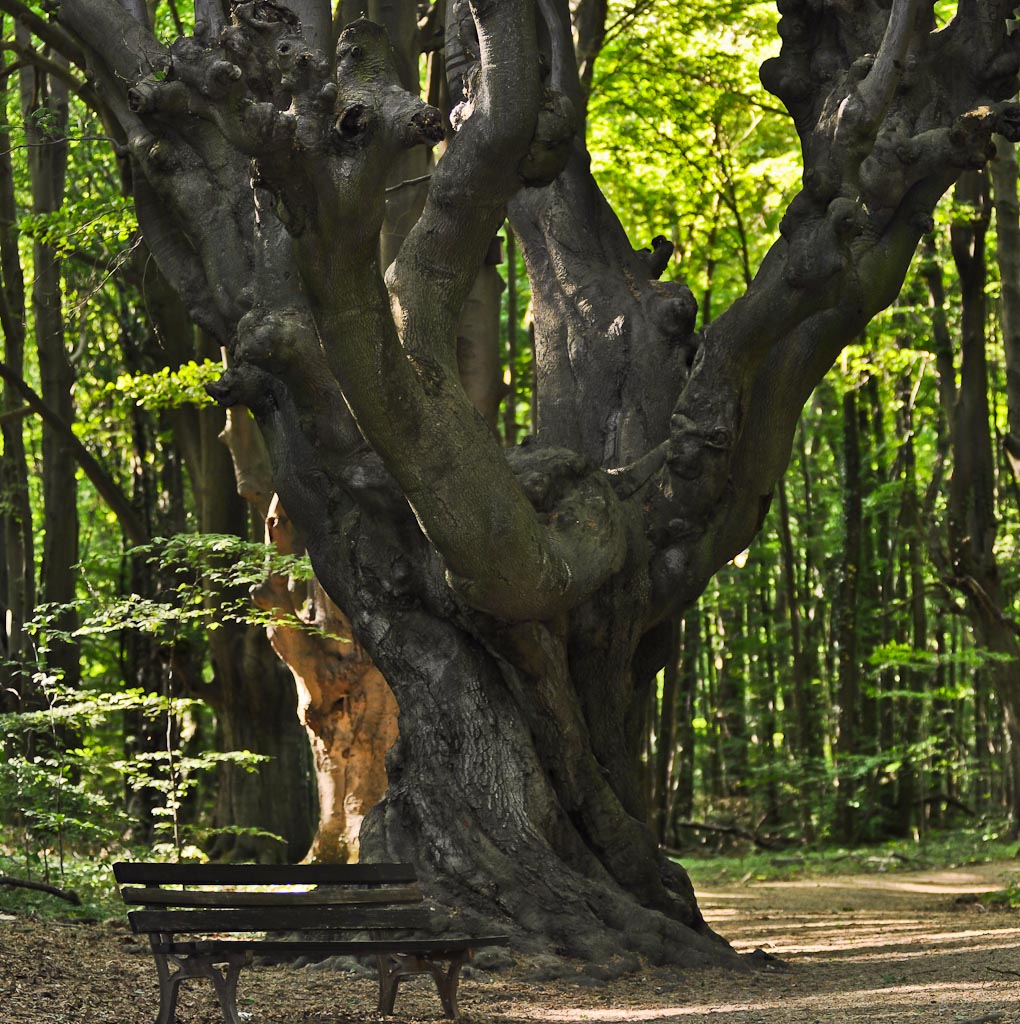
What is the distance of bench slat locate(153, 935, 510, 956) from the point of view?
17.7ft

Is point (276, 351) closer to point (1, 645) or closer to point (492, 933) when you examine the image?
point (492, 933)

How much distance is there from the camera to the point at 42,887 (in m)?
8.76

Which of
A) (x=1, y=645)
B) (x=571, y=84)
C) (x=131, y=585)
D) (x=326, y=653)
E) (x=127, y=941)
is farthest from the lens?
(x=131, y=585)

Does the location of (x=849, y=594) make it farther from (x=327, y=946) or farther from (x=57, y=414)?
(x=327, y=946)

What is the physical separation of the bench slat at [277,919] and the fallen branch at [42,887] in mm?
3215

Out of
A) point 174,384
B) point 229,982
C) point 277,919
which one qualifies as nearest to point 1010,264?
point 174,384

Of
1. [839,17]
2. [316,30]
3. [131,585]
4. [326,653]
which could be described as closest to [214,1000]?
[326,653]

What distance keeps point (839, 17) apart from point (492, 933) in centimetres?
639

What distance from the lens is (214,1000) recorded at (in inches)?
272

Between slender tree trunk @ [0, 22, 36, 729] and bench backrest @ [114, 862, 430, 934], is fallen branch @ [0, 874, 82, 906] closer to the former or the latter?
bench backrest @ [114, 862, 430, 934]

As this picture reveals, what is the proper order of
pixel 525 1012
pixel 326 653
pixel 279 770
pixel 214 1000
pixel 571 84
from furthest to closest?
pixel 279 770 < pixel 326 653 < pixel 571 84 < pixel 214 1000 < pixel 525 1012

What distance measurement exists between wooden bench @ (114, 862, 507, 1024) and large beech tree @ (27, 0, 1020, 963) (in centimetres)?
132

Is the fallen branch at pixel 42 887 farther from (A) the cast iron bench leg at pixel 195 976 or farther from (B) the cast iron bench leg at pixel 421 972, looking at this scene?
(A) the cast iron bench leg at pixel 195 976

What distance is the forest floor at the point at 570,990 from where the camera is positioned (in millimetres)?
5996
